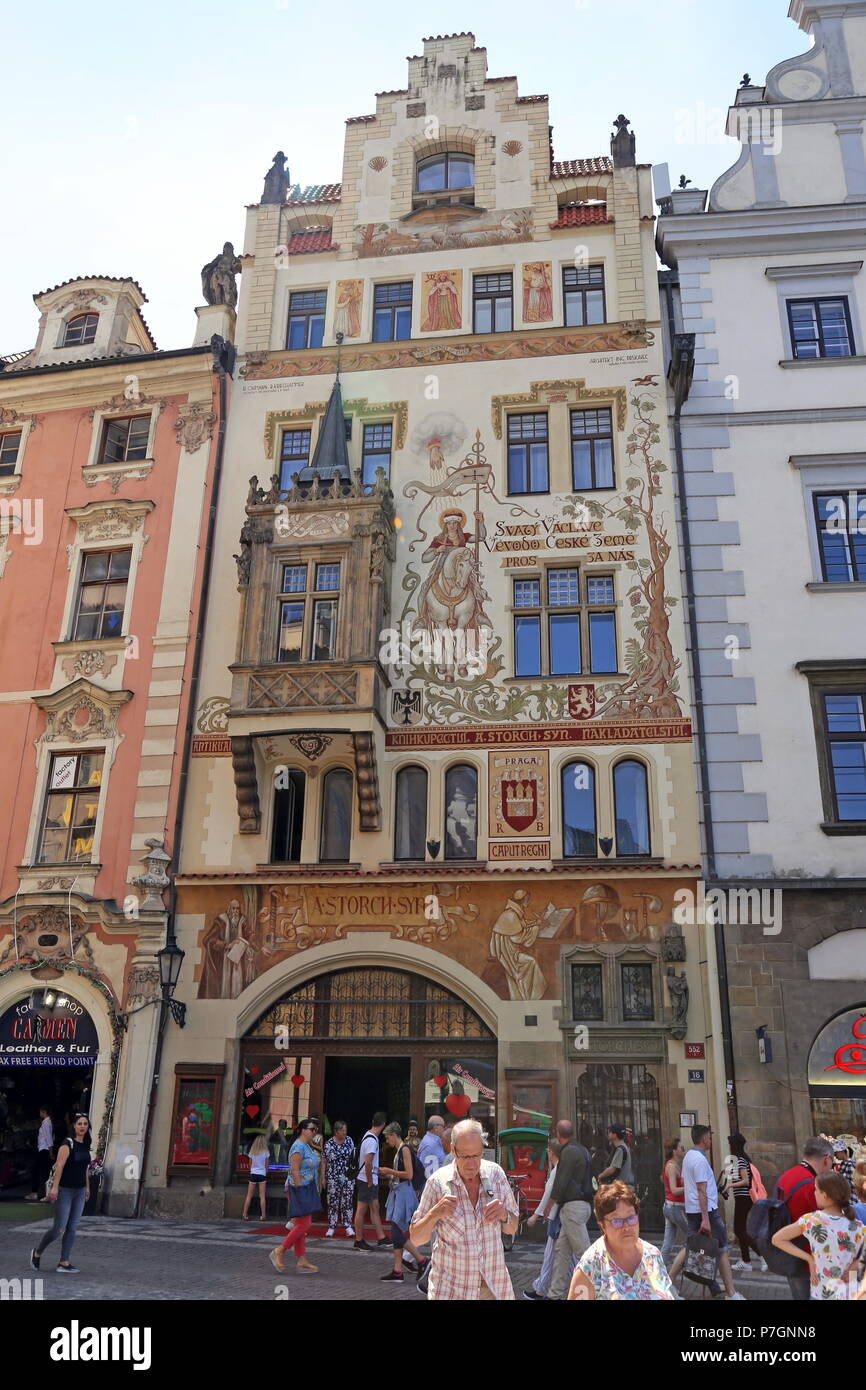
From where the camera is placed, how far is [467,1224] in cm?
618

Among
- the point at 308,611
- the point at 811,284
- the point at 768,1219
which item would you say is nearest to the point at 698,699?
the point at 308,611

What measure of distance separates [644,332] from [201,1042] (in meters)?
16.5

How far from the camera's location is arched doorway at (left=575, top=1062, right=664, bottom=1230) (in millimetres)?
16625

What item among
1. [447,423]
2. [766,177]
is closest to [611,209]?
[766,177]

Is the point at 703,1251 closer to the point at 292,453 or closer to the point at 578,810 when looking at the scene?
the point at 578,810

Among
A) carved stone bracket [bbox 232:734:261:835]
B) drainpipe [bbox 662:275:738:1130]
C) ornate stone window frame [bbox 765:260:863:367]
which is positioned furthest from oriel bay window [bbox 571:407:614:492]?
carved stone bracket [bbox 232:734:261:835]

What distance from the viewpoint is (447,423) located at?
22266 mm

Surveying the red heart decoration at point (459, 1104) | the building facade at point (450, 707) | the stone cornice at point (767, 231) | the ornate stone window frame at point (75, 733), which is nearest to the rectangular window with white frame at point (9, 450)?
the building facade at point (450, 707)

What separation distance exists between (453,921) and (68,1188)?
8.27 meters

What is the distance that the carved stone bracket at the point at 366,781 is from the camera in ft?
62.4

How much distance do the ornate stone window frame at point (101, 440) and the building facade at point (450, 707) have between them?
2.01 m

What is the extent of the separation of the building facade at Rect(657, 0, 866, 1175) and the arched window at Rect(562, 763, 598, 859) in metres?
2.02

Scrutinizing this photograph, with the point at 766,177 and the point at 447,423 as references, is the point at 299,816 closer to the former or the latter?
the point at 447,423
